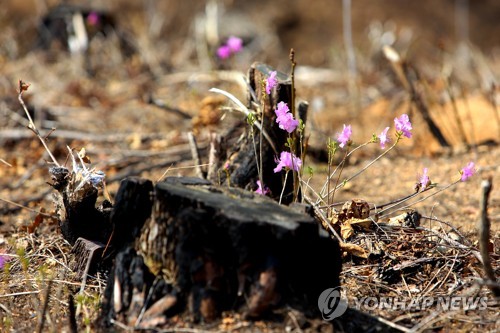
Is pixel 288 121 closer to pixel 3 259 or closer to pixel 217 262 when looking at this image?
pixel 217 262

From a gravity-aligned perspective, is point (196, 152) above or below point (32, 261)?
above

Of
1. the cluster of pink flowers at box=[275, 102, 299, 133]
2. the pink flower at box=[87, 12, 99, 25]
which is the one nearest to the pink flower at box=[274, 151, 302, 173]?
the cluster of pink flowers at box=[275, 102, 299, 133]

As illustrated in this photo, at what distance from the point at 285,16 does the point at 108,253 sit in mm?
9096

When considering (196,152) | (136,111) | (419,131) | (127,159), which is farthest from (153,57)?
(196,152)

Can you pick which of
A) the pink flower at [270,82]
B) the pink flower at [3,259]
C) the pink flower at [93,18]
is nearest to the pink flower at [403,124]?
the pink flower at [270,82]

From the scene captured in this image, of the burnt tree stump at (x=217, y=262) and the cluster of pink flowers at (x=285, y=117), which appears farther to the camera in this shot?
the cluster of pink flowers at (x=285, y=117)

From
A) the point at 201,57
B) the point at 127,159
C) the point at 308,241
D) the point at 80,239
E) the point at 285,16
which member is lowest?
the point at 308,241

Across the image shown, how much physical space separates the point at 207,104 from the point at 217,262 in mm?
2224

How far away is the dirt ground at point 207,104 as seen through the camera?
2.71 metres

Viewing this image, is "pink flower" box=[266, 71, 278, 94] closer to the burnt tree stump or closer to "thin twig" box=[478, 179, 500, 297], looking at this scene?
the burnt tree stump

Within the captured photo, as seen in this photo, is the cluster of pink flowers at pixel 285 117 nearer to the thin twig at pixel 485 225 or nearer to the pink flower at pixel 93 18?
the thin twig at pixel 485 225

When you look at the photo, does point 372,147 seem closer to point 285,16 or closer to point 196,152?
point 196,152

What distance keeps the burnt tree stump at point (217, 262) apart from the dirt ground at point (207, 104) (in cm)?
12

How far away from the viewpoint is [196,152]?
10.7 feet
